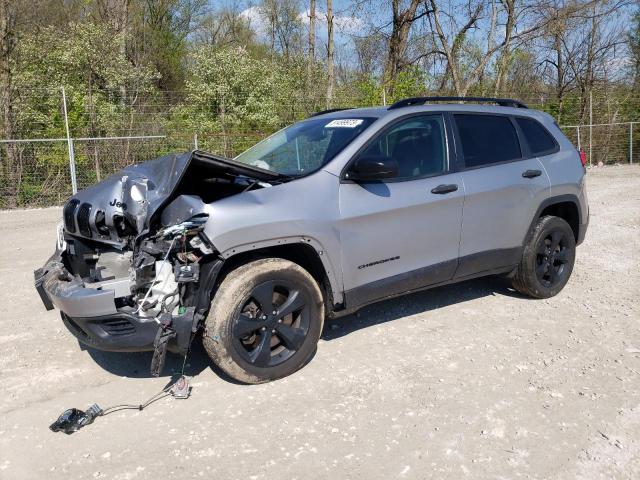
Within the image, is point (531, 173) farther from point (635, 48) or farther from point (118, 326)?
point (635, 48)

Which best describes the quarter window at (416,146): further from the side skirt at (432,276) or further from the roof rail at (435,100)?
the side skirt at (432,276)

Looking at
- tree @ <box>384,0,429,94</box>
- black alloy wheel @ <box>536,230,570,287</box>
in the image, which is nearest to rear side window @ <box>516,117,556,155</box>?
black alloy wheel @ <box>536,230,570,287</box>

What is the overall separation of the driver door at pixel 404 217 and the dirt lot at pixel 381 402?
56cm

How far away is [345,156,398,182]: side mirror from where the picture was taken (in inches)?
152

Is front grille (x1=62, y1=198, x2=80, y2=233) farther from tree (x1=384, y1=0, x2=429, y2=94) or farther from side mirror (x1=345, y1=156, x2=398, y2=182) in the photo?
tree (x1=384, y1=0, x2=429, y2=94)

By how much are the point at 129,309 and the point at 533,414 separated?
2.48 meters

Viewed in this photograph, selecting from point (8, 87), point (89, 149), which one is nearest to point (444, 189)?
point (89, 149)

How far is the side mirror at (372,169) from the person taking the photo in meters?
3.86

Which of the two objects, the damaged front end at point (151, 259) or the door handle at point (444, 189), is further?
the door handle at point (444, 189)

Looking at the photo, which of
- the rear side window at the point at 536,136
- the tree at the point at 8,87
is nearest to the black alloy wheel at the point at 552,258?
the rear side window at the point at 536,136

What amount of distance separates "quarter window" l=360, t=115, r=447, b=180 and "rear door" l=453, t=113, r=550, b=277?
0.65 feet

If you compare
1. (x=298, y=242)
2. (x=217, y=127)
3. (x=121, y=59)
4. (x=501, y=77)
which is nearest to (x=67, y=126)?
(x=217, y=127)

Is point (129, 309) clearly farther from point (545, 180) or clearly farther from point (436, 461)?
point (545, 180)

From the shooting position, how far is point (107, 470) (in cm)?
286
